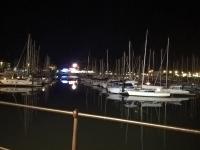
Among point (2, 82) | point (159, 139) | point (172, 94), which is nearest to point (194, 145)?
point (159, 139)

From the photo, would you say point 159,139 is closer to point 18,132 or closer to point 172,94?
point 18,132

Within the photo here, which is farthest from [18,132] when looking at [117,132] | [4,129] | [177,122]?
[177,122]

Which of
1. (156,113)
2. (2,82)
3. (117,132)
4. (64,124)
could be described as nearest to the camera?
(117,132)

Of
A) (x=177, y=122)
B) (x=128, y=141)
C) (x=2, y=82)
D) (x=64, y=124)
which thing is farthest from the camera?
(x=2, y=82)

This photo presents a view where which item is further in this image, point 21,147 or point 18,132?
point 18,132

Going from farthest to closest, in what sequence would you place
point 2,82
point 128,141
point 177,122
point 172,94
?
1. point 2,82
2. point 172,94
3. point 177,122
4. point 128,141

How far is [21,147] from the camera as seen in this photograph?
1898 centimetres

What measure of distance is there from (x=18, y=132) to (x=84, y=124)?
219 inches

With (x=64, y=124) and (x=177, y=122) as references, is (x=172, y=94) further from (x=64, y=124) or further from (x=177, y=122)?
(x=64, y=124)

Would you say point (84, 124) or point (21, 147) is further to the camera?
point (84, 124)

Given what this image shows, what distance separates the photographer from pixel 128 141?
73.1ft

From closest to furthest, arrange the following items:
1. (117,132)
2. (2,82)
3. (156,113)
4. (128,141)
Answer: (128,141)
(117,132)
(156,113)
(2,82)

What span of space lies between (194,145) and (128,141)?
14.5 ft

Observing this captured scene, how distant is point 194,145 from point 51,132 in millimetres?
9644
